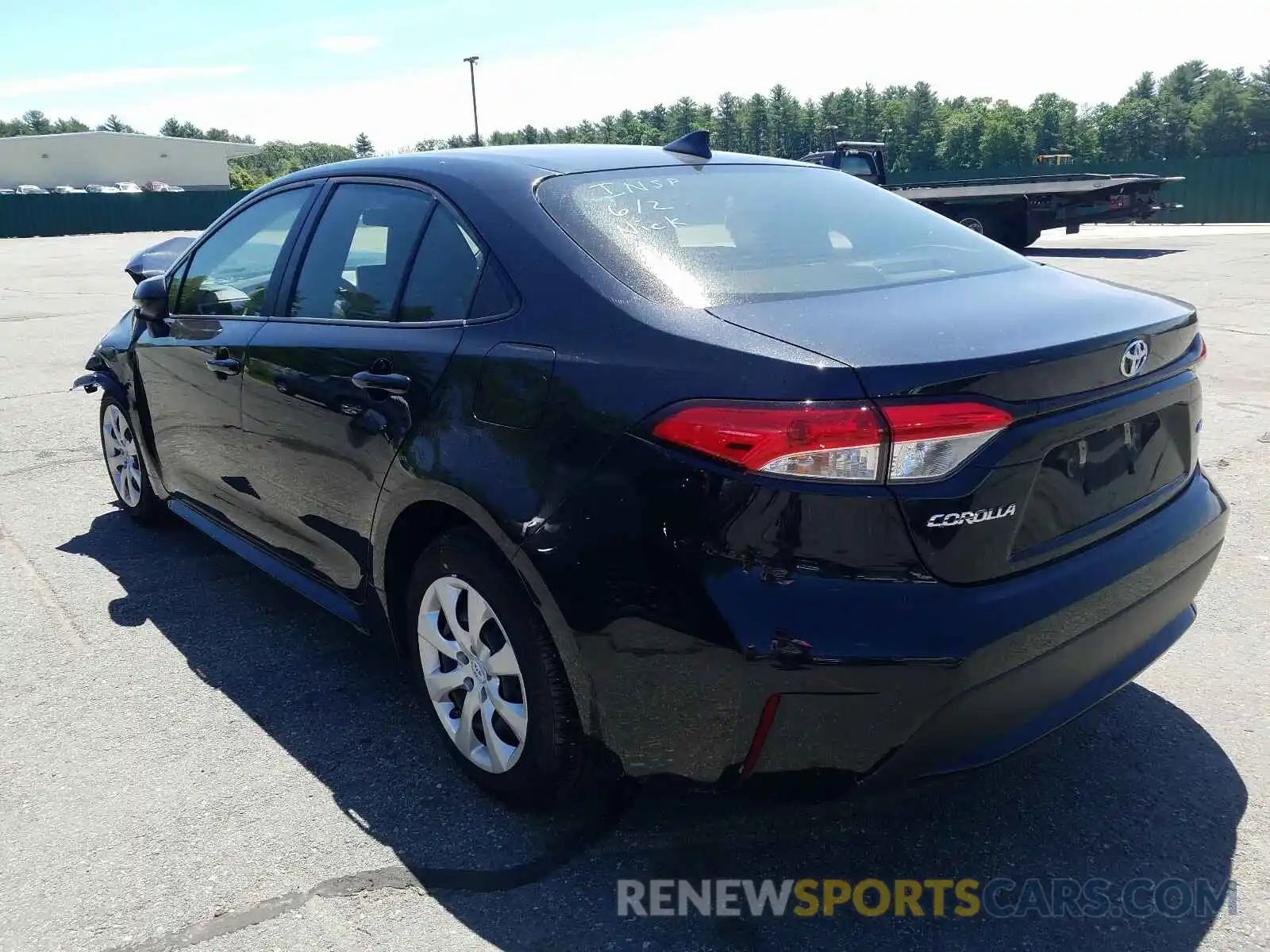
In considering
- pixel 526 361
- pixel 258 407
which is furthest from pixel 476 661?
pixel 258 407

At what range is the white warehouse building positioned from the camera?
73688 mm

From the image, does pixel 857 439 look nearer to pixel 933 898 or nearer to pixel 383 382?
pixel 933 898

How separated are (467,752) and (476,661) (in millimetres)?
294

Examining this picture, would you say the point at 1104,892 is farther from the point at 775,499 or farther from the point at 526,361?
the point at 526,361

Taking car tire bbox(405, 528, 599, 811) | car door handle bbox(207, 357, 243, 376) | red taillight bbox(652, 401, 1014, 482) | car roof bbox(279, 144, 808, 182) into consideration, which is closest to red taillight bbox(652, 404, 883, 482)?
red taillight bbox(652, 401, 1014, 482)

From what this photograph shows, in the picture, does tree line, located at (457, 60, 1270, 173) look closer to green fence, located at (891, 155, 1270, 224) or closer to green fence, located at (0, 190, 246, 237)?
green fence, located at (0, 190, 246, 237)

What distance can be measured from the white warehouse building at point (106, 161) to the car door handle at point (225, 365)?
8243cm

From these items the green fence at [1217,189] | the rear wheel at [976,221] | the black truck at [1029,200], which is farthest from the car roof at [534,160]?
the green fence at [1217,189]

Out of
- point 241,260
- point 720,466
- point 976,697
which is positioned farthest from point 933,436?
point 241,260

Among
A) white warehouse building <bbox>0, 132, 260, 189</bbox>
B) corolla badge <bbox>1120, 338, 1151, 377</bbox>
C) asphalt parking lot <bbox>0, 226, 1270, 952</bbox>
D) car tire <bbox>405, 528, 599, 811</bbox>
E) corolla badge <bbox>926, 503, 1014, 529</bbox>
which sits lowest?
asphalt parking lot <bbox>0, 226, 1270, 952</bbox>

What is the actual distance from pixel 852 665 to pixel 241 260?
9.74 feet

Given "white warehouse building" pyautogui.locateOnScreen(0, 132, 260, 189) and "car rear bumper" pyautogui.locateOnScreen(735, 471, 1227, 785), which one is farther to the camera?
"white warehouse building" pyautogui.locateOnScreen(0, 132, 260, 189)

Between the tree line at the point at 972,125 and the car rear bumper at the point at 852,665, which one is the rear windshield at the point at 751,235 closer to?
the car rear bumper at the point at 852,665

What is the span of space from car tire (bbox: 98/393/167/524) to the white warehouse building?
265 feet
